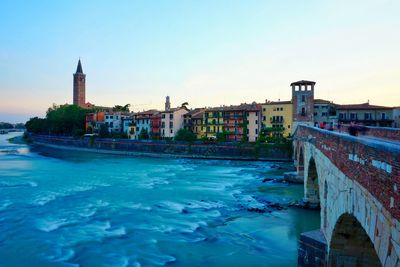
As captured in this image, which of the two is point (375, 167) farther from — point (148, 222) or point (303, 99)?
point (303, 99)

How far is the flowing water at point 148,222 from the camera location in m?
13.7

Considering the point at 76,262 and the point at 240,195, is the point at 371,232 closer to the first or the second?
the point at 76,262

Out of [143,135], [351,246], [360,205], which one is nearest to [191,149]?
[143,135]

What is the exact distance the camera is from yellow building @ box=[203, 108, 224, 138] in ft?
208

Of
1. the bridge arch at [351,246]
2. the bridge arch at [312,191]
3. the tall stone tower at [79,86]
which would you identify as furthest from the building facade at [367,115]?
the tall stone tower at [79,86]

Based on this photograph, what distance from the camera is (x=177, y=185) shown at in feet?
99.1

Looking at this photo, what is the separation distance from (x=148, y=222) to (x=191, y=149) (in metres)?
39.0

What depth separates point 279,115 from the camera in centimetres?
5875

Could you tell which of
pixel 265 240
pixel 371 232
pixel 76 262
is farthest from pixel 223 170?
pixel 371 232

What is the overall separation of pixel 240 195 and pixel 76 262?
49.0 feet

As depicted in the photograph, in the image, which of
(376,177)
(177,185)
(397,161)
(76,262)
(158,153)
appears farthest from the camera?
(158,153)

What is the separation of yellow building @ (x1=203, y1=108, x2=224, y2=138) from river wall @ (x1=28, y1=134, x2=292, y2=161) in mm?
7393

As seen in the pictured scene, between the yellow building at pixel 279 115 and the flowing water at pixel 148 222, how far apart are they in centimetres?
2799

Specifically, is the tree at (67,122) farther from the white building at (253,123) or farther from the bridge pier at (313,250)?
the bridge pier at (313,250)
